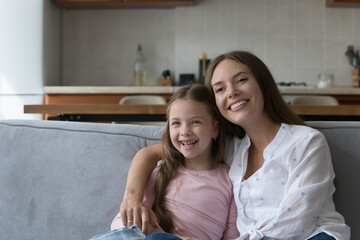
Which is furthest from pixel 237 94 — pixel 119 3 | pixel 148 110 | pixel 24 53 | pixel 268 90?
pixel 119 3

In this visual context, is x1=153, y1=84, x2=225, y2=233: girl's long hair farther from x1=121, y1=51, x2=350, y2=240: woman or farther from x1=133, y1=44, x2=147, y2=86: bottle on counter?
x1=133, y1=44, x2=147, y2=86: bottle on counter

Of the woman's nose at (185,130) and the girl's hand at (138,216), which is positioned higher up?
the woman's nose at (185,130)

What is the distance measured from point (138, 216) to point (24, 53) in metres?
3.12

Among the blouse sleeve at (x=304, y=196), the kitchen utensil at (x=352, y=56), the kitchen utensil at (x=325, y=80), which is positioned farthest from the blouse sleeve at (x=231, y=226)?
the kitchen utensil at (x=352, y=56)

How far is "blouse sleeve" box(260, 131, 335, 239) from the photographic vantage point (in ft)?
3.25

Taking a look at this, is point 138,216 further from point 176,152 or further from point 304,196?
point 304,196

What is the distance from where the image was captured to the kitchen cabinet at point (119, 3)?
163 inches

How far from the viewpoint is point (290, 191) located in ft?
3.35

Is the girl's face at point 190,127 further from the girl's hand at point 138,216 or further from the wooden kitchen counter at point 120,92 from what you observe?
the wooden kitchen counter at point 120,92

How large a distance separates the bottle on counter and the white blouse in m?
3.26

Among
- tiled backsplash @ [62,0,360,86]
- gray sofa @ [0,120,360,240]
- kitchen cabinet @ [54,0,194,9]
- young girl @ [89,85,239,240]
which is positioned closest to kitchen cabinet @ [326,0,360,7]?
tiled backsplash @ [62,0,360,86]

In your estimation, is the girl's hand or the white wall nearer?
the girl's hand

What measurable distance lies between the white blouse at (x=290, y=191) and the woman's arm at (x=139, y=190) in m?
0.27

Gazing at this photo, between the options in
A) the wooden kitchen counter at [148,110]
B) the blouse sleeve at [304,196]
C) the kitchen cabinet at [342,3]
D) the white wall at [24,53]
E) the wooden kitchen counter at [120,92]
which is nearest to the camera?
the blouse sleeve at [304,196]
